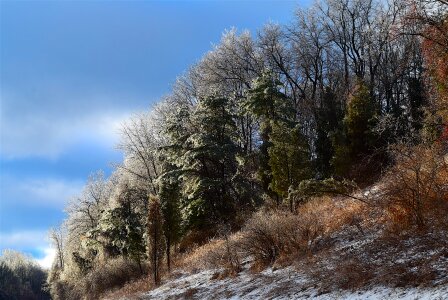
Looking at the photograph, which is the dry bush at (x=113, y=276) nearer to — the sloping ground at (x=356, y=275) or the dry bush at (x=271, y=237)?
the dry bush at (x=271, y=237)

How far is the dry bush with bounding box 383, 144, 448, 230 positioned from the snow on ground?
2.85m

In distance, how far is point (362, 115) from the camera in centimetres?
2858

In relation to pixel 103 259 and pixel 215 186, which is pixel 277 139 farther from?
pixel 103 259

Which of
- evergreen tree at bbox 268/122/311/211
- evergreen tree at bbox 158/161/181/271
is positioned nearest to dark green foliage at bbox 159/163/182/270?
evergreen tree at bbox 158/161/181/271

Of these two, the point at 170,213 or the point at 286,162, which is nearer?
the point at 286,162

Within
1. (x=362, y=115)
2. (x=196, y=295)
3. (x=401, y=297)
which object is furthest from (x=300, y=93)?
(x=401, y=297)

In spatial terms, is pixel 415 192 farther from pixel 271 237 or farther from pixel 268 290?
pixel 271 237

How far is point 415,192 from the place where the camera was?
34.8 ft

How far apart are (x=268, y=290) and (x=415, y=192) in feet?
13.9

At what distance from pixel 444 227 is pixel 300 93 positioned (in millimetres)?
35210

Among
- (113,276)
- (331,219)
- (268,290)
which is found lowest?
(113,276)

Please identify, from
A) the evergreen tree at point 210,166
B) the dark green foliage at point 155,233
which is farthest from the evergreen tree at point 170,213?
the evergreen tree at point 210,166

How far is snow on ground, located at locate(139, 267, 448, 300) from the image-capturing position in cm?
770

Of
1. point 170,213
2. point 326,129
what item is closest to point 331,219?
point 170,213
